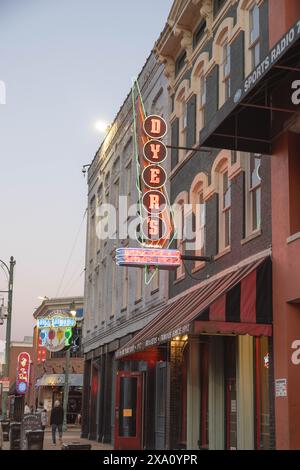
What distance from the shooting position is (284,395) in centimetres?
1344

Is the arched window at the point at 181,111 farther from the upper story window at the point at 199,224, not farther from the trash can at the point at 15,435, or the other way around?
the trash can at the point at 15,435

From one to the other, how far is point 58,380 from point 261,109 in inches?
1842

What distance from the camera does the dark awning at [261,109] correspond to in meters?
12.8

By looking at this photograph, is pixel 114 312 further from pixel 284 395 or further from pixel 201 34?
pixel 284 395

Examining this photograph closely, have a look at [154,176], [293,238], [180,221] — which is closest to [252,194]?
[293,238]

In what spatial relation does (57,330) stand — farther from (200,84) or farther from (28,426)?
(200,84)

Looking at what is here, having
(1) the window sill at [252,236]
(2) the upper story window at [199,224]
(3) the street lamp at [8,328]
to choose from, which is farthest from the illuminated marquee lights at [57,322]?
(1) the window sill at [252,236]

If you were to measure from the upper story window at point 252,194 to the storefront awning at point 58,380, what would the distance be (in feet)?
142

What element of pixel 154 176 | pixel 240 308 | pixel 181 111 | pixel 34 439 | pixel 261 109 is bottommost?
pixel 34 439

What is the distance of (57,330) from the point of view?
44000 millimetres

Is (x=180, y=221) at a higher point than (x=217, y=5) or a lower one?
lower

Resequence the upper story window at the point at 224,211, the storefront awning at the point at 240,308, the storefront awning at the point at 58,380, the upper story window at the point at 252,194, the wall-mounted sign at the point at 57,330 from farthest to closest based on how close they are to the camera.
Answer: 1. the storefront awning at the point at 58,380
2. the wall-mounted sign at the point at 57,330
3. the upper story window at the point at 224,211
4. the upper story window at the point at 252,194
5. the storefront awning at the point at 240,308
